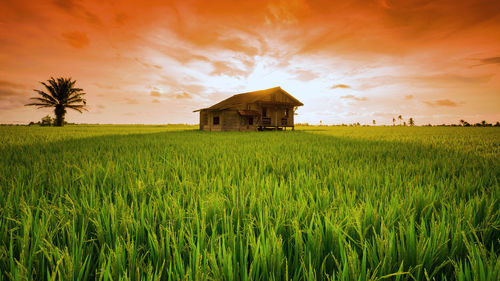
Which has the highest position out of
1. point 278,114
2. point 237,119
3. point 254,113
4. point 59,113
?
point 59,113

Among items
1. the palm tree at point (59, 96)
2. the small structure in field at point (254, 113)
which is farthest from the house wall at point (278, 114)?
the palm tree at point (59, 96)

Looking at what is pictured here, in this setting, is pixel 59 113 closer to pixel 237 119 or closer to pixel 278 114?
pixel 237 119

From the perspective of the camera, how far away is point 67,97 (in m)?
44.9

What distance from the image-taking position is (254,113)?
24.5m

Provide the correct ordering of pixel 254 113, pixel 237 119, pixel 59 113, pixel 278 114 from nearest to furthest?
pixel 254 113
pixel 237 119
pixel 278 114
pixel 59 113

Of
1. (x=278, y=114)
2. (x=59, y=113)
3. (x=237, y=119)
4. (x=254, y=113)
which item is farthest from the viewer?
(x=59, y=113)

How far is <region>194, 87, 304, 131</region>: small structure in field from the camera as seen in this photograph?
24.7 m

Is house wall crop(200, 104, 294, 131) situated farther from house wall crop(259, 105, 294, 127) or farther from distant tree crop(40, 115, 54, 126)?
distant tree crop(40, 115, 54, 126)

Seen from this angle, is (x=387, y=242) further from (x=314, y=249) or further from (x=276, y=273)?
(x=276, y=273)

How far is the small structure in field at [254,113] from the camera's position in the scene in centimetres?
2469

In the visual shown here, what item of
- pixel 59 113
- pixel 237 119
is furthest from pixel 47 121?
pixel 237 119

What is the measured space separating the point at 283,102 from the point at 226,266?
2727 centimetres

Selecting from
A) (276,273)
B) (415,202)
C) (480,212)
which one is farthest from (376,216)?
(480,212)

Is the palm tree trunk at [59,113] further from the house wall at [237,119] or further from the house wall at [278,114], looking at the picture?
the house wall at [278,114]
